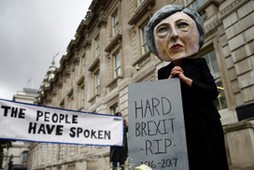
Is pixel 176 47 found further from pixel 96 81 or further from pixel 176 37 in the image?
pixel 96 81

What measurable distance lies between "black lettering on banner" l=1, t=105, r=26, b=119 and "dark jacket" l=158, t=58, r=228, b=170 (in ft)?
14.5

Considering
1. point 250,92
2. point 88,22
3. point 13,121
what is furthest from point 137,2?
point 13,121

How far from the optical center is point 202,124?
2027 millimetres

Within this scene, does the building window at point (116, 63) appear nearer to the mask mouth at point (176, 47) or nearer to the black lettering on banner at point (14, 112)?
the black lettering on banner at point (14, 112)

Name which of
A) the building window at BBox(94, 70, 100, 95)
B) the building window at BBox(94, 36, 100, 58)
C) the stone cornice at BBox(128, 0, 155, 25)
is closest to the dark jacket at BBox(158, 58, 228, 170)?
the stone cornice at BBox(128, 0, 155, 25)

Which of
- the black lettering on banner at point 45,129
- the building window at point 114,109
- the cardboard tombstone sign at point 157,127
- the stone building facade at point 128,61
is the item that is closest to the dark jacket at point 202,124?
the cardboard tombstone sign at point 157,127

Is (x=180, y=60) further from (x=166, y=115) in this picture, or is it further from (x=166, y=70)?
(x=166, y=115)

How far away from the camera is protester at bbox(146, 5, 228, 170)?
1.94 metres

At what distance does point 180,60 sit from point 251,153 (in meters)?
3.18

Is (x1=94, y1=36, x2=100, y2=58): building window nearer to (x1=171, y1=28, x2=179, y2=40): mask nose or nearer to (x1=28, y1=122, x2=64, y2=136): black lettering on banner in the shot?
(x1=28, y1=122, x2=64, y2=136): black lettering on banner

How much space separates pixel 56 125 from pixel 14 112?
1.05m

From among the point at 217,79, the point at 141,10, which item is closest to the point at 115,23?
the point at 141,10

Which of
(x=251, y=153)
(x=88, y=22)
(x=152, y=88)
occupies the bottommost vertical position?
(x=251, y=153)

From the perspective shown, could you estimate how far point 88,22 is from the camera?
19500 mm
